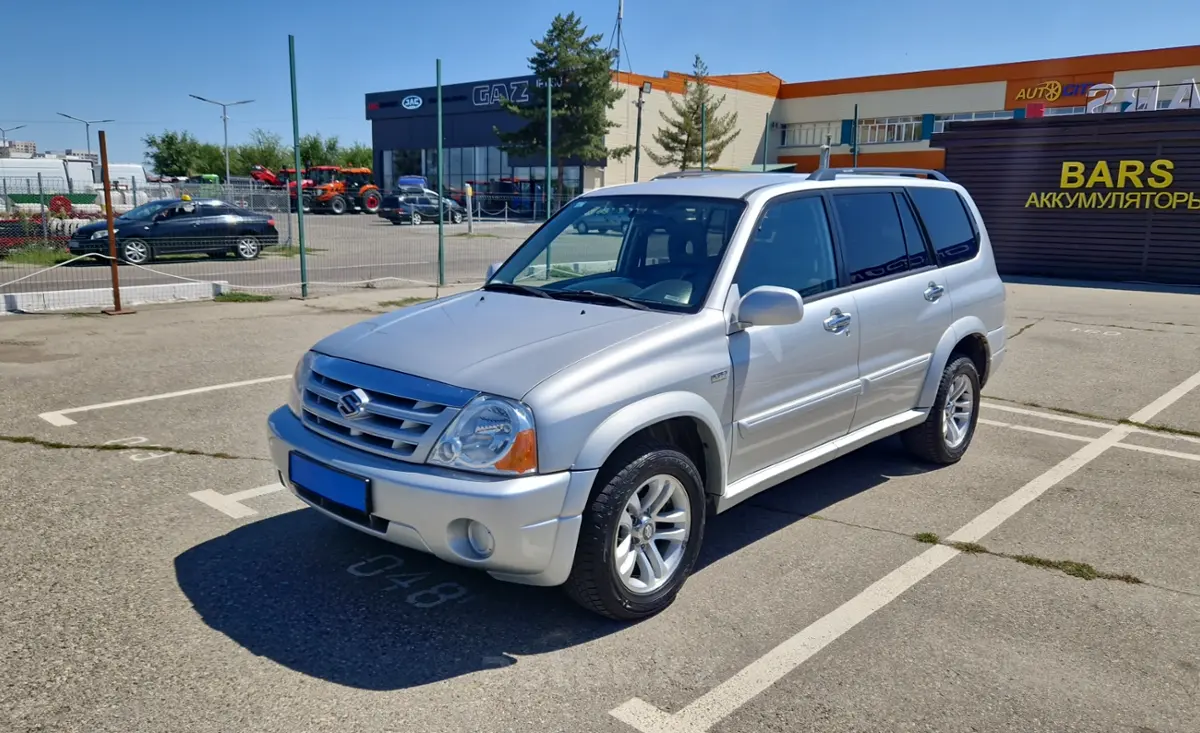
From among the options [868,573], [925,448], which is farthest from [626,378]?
[925,448]

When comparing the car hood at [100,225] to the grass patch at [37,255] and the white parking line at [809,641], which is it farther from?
the white parking line at [809,641]

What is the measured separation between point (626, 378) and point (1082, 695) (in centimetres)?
199

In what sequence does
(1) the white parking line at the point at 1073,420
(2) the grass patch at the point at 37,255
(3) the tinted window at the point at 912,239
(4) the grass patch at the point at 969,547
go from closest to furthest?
(4) the grass patch at the point at 969,547
(3) the tinted window at the point at 912,239
(1) the white parking line at the point at 1073,420
(2) the grass patch at the point at 37,255

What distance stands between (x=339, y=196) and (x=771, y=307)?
123 ft

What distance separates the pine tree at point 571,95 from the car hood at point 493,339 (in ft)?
122

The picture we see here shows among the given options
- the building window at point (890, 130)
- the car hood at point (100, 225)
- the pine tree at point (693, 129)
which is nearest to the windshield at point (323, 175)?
the pine tree at point (693, 129)

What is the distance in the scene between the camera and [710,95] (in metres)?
48.9

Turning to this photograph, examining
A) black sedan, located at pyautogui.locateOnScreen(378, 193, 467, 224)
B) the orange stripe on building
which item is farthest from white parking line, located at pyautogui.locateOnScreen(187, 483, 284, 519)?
the orange stripe on building

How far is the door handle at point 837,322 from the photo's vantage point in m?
4.64

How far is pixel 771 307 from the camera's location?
4.02 meters

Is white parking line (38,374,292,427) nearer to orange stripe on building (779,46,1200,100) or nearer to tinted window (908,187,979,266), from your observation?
tinted window (908,187,979,266)

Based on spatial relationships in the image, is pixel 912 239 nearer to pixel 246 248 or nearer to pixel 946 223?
pixel 946 223

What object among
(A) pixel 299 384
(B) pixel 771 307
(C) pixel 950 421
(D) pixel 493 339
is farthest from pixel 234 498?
(C) pixel 950 421

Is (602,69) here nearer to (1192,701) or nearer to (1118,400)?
(1118,400)
